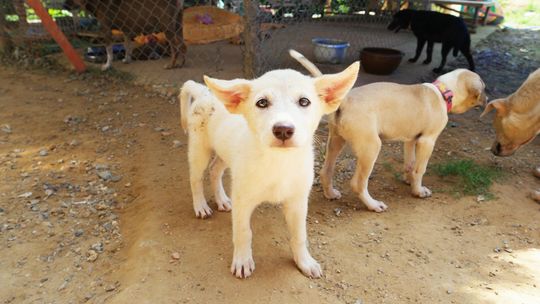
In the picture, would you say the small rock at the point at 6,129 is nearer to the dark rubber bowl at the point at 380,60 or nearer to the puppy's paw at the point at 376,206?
the puppy's paw at the point at 376,206

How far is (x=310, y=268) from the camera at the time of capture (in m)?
2.80

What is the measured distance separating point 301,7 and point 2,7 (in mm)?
5547

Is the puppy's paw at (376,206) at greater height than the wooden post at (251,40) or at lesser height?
lesser

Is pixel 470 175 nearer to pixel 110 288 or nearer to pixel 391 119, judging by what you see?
pixel 391 119

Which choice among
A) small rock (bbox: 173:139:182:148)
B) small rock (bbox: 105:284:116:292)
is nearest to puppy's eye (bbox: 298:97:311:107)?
small rock (bbox: 105:284:116:292)

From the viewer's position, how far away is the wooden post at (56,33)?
6316mm

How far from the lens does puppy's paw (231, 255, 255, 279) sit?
8.88 ft

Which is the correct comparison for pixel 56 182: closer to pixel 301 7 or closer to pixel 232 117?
pixel 232 117

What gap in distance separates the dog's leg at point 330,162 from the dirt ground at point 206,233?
0.38 ft

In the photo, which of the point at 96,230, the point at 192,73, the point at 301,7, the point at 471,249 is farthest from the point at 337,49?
the point at 96,230

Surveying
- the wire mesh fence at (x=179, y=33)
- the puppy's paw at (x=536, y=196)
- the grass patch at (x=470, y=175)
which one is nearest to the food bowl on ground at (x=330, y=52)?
the wire mesh fence at (x=179, y=33)

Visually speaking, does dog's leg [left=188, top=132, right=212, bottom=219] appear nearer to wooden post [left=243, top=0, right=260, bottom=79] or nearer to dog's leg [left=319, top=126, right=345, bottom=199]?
dog's leg [left=319, top=126, right=345, bottom=199]

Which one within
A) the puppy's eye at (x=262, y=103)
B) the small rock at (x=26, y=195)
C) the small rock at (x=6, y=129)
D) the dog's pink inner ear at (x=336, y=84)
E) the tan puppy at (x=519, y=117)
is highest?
the dog's pink inner ear at (x=336, y=84)

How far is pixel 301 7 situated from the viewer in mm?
6676
